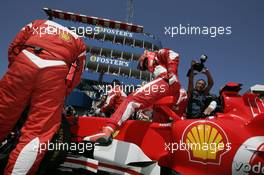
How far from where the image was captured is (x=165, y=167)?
265cm

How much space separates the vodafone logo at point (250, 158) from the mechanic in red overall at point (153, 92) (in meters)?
0.94

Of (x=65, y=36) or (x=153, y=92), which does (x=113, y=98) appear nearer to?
(x=153, y=92)

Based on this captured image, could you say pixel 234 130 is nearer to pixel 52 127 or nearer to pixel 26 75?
pixel 52 127

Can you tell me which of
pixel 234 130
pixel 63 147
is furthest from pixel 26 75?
pixel 234 130

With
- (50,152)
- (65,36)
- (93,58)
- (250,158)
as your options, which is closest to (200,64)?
(250,158)

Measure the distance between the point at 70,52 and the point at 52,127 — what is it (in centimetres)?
68

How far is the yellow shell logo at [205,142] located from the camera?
92.5 inches

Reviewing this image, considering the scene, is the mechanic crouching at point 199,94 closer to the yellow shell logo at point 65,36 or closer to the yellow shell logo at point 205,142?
the yellow shell logo at point 205,142

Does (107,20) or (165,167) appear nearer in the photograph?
(165,167)

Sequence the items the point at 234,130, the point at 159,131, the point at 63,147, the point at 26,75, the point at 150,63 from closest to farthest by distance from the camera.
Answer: the point at 26,75, the point at 234,130, the point at 63,147, the point at 159,131, the point at 150,63

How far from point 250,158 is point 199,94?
9.71 ft

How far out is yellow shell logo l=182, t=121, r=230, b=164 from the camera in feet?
7.71

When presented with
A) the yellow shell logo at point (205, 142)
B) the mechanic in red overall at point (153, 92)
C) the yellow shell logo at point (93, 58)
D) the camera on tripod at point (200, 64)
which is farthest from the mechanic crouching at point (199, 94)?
the yellow shell logo at point (93, 58)

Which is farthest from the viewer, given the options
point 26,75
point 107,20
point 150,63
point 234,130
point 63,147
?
point 107,20
